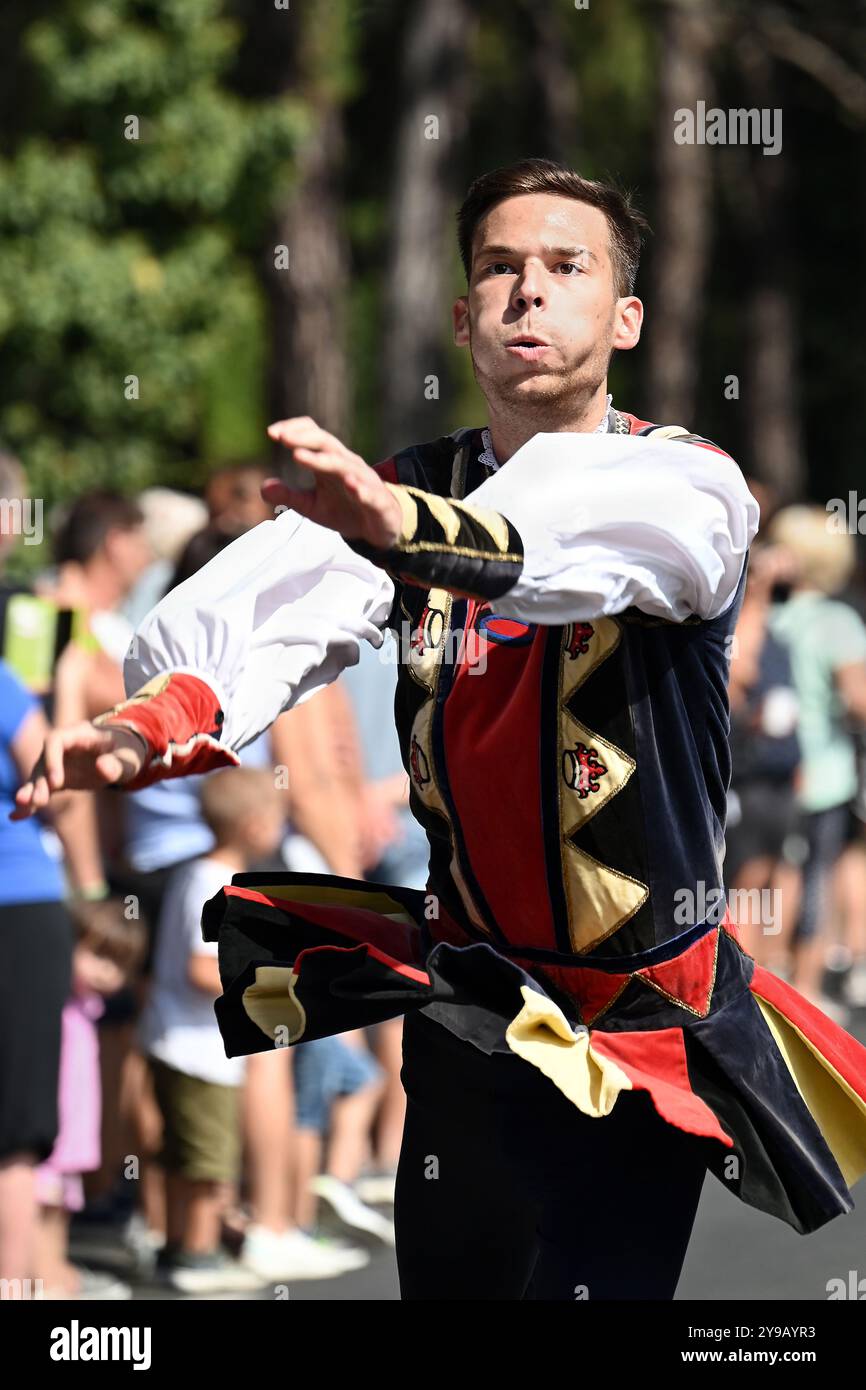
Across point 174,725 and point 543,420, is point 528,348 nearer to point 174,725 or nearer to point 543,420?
point 543,420

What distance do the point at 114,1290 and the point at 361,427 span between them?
870 inches

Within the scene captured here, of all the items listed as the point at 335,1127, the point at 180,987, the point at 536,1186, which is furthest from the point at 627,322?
the point at 335,1127

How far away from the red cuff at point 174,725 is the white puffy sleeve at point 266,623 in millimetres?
33

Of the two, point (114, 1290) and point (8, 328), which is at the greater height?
point (8, 328)

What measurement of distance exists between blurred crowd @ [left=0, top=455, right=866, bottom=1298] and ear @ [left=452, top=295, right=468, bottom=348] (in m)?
1.92

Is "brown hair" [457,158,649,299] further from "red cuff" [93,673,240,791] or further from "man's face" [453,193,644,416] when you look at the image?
"red cuff" [93,673,240,791]

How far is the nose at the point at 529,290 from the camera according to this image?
2656 millimetres

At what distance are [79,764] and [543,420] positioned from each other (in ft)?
2.48

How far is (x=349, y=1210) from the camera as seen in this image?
5.82 metres

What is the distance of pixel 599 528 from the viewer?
94.0 inches

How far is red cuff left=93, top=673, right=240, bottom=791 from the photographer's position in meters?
2.46
